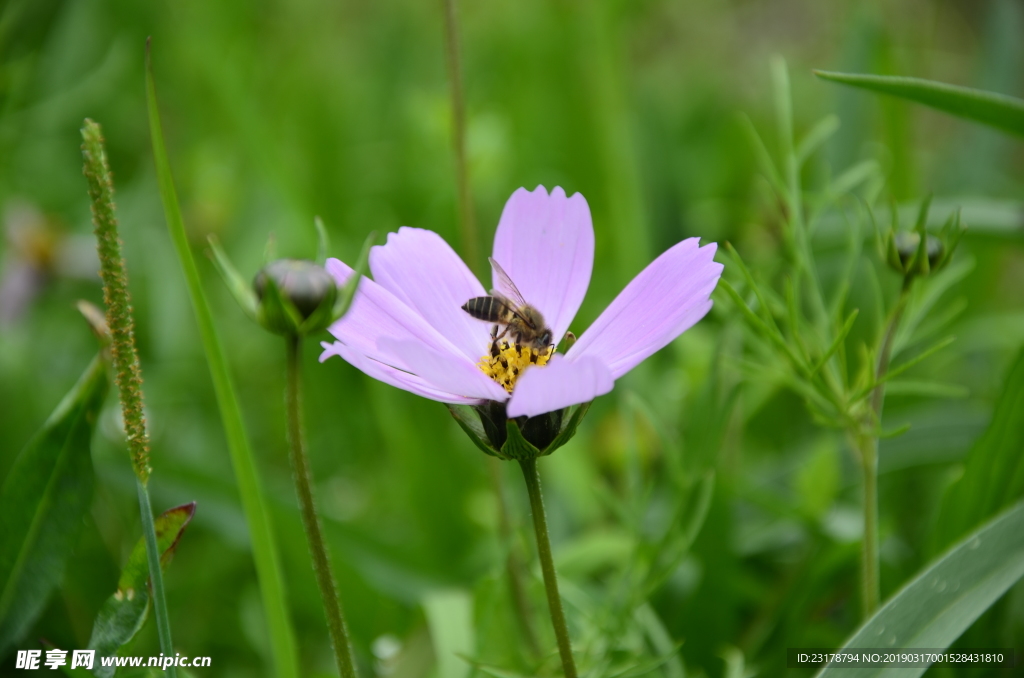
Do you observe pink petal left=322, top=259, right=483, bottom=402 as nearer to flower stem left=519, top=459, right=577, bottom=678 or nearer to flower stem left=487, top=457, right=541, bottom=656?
flower stem left=519, top=459, right=577, bottom=678

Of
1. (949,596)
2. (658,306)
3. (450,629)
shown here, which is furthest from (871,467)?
(450,629)

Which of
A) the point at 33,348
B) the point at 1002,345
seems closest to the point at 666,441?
the point at 1002,345

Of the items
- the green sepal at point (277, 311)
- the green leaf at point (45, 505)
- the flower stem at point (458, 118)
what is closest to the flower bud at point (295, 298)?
the green sepal at point (277, 311)

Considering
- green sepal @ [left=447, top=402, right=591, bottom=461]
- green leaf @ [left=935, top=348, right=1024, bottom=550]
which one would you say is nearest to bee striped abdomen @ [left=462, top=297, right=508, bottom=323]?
green sepal @ [left=447, top=402, right=591, bottom=461]

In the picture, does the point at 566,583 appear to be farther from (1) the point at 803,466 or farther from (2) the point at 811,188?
(2) the point at 811,188

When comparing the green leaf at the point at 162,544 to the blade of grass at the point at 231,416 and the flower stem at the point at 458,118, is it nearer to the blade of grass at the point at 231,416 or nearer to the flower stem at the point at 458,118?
the blade of grass at the point at 231,416

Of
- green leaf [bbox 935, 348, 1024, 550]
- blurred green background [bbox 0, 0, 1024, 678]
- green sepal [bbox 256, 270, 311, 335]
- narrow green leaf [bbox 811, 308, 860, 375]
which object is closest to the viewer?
green sepal [bbox 256, 270, 311, 335]
